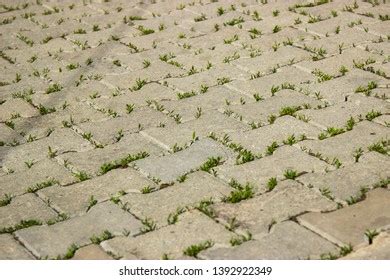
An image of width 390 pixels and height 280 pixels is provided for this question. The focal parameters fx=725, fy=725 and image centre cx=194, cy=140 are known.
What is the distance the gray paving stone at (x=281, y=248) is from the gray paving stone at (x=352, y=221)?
73mm

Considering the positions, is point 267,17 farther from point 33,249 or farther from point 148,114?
point 33,249

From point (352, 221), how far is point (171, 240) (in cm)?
93

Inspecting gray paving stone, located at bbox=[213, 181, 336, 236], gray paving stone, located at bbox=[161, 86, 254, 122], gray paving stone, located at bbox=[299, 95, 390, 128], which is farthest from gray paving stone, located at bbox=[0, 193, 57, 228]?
gray paving stone, located at bbox=[299, 95, 390, 128]

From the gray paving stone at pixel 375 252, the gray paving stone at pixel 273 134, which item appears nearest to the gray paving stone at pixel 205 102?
the gray paving stone at pixel 273 134

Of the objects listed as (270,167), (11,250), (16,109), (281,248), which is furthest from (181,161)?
(16,109)

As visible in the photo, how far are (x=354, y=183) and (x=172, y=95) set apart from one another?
178cm

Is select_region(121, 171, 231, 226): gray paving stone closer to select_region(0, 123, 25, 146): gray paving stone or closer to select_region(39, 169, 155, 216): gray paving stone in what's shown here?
select_region(39, 169, 155, 216): gray paving stone

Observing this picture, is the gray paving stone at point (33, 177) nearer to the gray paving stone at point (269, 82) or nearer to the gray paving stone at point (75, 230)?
the gray paving stone at point (75, 230)

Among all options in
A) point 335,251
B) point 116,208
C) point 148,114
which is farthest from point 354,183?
point 148,114

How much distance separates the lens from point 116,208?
3902mm

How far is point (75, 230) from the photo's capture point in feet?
12.2

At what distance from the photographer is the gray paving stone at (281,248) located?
3.44 m

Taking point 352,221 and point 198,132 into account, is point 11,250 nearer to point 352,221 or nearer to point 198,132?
point 198,132

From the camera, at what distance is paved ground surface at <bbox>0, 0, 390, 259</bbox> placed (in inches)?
144
